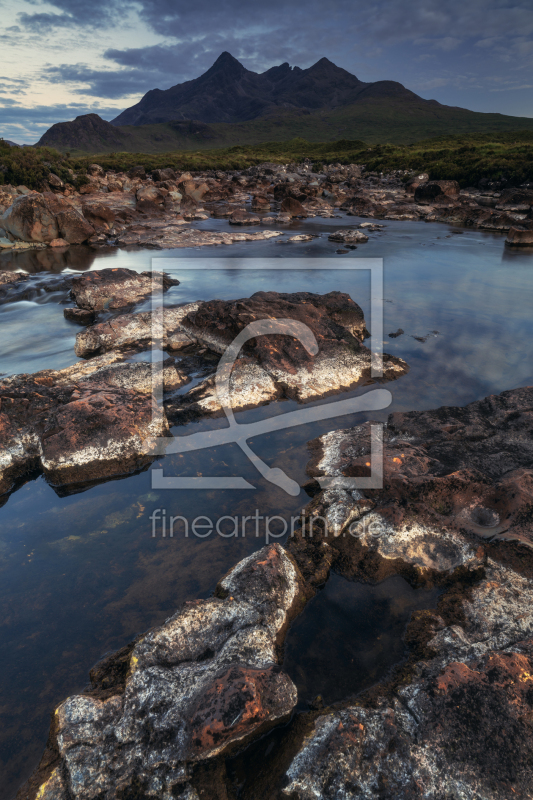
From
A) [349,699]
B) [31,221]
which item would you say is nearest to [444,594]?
[349,699]

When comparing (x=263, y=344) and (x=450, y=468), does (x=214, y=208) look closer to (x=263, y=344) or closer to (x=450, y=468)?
(x=263, y=344)

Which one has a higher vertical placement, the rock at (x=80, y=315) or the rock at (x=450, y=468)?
the rock at (x=80, y=315)

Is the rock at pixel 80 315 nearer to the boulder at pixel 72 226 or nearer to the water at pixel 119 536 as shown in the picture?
the water at pixel 119 536

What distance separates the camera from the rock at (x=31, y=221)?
2227cm

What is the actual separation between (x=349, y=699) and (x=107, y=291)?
13072 mm

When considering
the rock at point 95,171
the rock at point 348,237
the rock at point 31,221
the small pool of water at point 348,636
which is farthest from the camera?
the rock at point 95,171

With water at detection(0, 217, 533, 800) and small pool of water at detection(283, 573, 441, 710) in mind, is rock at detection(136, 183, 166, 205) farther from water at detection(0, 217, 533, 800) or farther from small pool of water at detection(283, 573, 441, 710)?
small pool of water at detection(283, 573, 441, 710)

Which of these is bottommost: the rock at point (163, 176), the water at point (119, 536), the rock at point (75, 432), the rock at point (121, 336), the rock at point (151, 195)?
the water at point (119, 536)

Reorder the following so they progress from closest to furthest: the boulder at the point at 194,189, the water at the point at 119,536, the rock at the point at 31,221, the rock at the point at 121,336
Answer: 1. the water at the point at 119,536
2. the rock at the point at 121,336
3. the rock at the point at 31,221
4. the boulder at the point at 194,189

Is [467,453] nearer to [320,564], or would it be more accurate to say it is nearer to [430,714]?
[320,564]

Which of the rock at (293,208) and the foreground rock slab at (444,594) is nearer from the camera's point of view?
the foreground rock slab at (444,594)

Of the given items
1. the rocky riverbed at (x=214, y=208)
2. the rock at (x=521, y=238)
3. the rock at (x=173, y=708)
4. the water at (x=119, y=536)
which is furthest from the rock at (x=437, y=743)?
the rock at (x=521, y=238)

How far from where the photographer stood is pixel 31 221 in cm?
2259

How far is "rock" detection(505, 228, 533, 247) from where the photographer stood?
24328 mm
